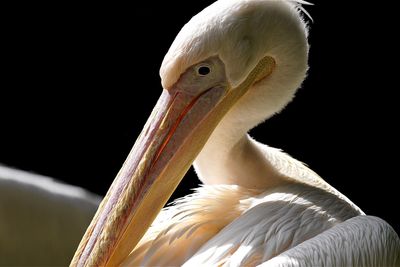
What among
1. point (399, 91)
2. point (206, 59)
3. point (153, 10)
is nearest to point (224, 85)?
point (206, 59)

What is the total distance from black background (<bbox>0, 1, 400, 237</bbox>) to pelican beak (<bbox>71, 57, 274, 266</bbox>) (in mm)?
1486

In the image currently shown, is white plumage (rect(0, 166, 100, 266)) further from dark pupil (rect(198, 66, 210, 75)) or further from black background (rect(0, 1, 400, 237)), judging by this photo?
dark pupil (rect(198, 66, 210, 75))

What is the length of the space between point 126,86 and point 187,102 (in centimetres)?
176

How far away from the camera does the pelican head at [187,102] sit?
2314 mm

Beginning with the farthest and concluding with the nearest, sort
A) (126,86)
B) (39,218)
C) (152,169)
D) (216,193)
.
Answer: (126,86) < (39,218) < (216,193) < (152,169)

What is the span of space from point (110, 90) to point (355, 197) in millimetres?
1392

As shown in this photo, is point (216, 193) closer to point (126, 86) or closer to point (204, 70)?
point (204, 70)

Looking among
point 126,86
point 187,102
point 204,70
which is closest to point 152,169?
point 187,102

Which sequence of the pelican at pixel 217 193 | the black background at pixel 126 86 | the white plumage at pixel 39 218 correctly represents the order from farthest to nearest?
the black background at pixel 126 86 < the white plumage at pixel 39 218 < the pelican at pixel 217 193

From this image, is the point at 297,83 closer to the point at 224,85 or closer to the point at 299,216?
the point at 224,85

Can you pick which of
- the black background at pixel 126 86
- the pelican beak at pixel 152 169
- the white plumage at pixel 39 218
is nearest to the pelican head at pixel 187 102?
the pelican beak at pixel 152 169

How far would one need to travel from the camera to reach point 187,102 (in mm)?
2369

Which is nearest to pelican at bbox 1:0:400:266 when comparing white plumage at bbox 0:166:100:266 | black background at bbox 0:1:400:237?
white plumage at bbox 0:166:100:266

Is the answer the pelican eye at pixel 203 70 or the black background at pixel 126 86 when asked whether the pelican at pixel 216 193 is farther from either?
the black background at pixel 126 86
